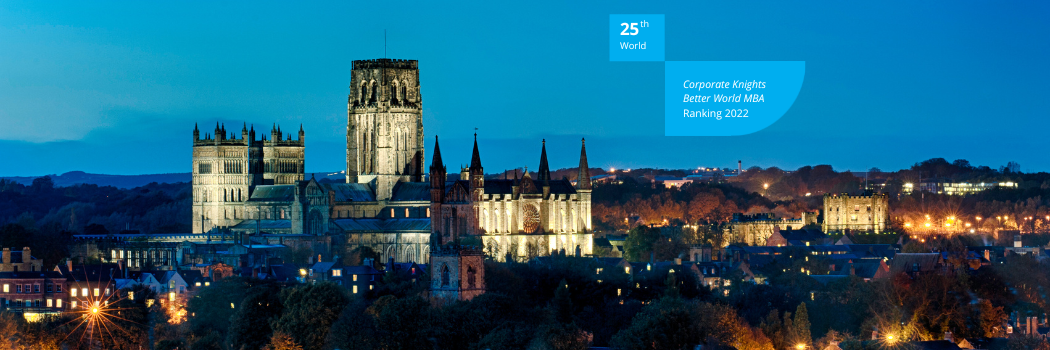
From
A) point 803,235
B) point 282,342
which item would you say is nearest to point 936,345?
point 282,342

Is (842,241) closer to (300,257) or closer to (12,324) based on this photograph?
(300,257)

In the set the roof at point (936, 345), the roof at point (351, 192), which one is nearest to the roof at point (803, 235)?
the roof at point (351, 192)

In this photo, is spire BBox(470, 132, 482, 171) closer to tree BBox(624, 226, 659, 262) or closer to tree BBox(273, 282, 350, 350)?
tree BBox(624, 226, 659, 262)

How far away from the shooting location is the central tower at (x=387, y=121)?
12925 centimetres

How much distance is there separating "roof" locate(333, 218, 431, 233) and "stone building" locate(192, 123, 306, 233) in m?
13.2

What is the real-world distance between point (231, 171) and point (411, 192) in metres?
16.6

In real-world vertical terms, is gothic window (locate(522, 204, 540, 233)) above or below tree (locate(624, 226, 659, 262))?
above

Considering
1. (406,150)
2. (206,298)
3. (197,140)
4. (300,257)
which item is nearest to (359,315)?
(206,298)

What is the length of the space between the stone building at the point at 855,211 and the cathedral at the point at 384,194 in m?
33.9

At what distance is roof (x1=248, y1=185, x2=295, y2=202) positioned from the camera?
130125mm

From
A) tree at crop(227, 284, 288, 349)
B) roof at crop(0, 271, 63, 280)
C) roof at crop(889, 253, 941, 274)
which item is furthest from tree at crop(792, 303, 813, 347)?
roof at crop(0, 271, 63, 280)

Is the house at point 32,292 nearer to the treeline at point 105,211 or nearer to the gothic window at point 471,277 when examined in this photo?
the gothic window at point 471,277

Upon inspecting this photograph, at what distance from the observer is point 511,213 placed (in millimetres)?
113750

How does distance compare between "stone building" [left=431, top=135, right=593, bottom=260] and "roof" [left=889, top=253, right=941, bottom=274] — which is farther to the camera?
"stone building" [left=431, top=135, right=593, bottom=260]
